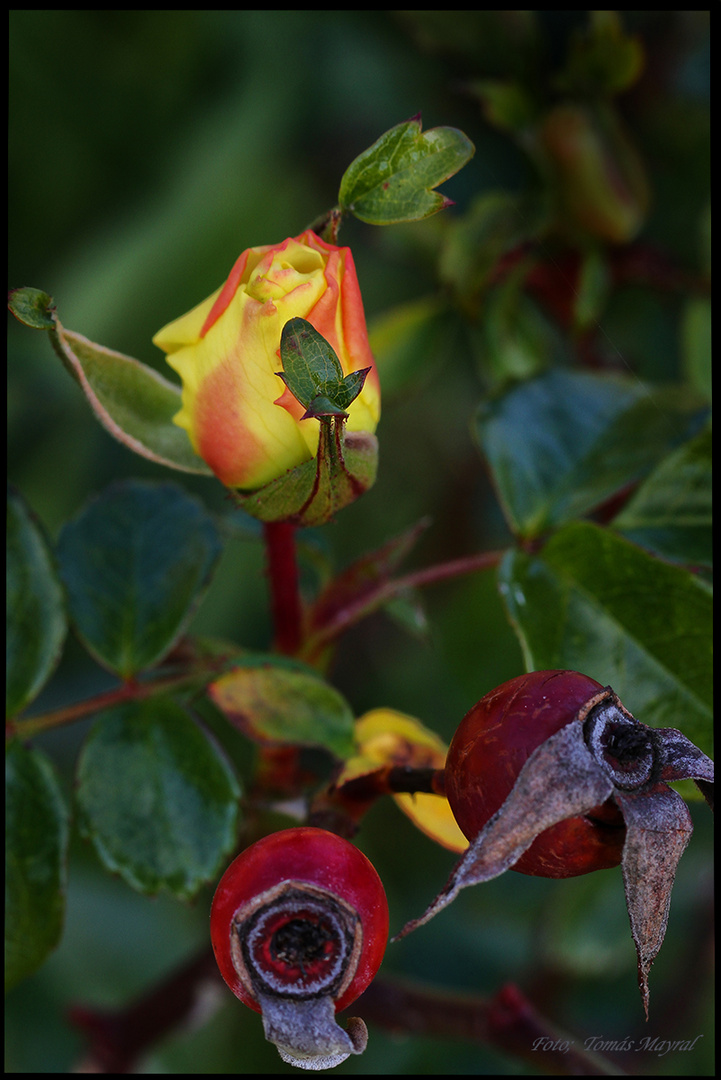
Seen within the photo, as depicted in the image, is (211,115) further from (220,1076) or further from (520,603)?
(220,1076)

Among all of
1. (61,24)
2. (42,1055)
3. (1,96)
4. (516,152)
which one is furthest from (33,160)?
(42,1055)

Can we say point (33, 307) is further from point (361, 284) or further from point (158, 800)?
point (361, 284)

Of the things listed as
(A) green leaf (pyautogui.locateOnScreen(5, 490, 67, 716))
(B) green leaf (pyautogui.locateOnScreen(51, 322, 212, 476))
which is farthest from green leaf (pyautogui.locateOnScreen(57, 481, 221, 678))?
(B) green leaf (pyautogui.locateOnScreen(51, 322, 212, 476))

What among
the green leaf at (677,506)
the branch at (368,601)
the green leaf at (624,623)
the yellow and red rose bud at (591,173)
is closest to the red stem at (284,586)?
the branch at (368,601)

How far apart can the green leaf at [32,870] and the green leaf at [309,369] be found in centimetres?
34

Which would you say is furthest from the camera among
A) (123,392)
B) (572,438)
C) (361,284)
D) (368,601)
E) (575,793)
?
(361,284)

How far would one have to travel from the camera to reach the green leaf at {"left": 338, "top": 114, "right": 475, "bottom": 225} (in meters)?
0.41

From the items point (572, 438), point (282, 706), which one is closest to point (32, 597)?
point (282, 706)

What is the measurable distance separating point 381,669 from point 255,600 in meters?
0.16

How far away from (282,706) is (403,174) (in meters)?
0.29

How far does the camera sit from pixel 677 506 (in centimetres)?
64

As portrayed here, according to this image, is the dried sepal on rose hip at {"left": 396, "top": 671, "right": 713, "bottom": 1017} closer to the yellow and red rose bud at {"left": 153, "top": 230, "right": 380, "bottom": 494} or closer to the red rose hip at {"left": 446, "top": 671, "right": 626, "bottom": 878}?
the red rose hip at {"left": 446, "top": 671, "right": 626, "bottom": 878}

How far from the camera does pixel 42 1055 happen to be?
93cm

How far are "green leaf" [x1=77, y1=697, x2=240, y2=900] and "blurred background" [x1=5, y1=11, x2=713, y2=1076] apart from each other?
1.09 feet
